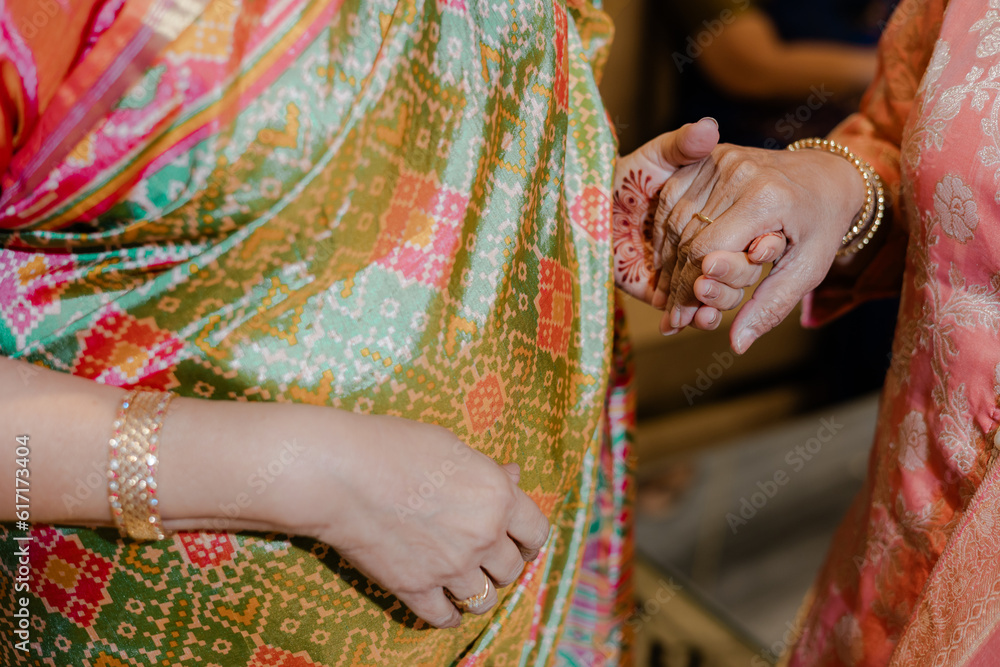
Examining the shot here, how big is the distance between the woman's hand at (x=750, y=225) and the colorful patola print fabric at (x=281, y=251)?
4.2 inches

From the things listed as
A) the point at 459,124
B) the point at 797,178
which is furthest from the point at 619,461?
the point at 459,124

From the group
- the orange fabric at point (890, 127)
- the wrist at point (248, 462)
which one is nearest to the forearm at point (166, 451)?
the wrist at point (248, 462)

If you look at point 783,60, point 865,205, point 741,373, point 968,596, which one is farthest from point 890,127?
point 741,373

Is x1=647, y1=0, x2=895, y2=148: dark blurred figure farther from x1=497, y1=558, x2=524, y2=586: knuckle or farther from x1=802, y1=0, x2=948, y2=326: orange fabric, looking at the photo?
x1=497, y1=558, x2=524, y2=586: knuckle

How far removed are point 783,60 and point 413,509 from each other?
1935 millimetres

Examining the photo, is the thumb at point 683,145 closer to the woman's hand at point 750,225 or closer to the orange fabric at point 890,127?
the woman's hand at point 750,225

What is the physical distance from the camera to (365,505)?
1.55ft

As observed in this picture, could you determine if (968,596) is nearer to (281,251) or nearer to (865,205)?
(865,205)

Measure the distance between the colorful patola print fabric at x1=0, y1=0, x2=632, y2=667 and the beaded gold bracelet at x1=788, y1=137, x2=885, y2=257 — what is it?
30cm

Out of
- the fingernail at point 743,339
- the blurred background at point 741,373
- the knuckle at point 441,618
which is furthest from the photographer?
the blurred background at point 741,373

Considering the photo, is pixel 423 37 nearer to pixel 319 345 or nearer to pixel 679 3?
pixel 319 345

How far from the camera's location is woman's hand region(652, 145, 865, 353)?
2.00 feet

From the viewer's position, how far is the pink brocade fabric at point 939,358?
1.87 feet

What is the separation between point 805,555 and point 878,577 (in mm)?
1368
